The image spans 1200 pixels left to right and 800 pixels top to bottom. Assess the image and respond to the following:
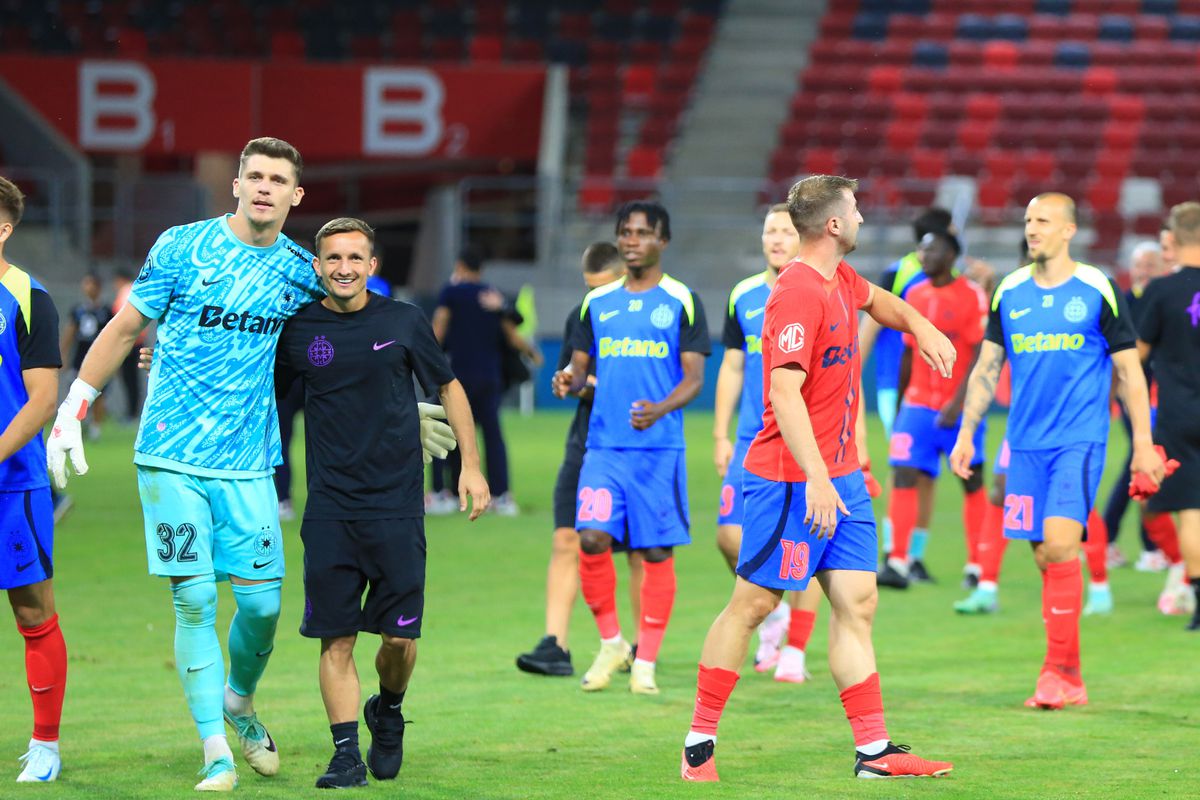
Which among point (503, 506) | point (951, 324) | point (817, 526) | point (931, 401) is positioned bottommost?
point (503, 506)

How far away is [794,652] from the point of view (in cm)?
814

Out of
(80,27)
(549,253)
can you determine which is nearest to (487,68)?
(549,253)

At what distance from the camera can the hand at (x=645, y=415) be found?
7.89 metres

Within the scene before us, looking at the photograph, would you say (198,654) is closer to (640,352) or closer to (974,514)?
(640,352)

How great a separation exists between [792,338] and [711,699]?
1282mm

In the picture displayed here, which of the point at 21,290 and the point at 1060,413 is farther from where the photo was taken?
the point at 1060,413

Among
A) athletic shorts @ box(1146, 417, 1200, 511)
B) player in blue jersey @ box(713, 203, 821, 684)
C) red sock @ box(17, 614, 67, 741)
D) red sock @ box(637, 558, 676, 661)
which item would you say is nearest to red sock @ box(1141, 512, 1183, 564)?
athletic shorts @ box(1146, 417, 1200, 511)

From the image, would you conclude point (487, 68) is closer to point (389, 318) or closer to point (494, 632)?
point (494, 632)

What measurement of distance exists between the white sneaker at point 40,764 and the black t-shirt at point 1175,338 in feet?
19.3

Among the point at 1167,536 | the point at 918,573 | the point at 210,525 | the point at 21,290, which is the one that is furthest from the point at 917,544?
the point at 21,290

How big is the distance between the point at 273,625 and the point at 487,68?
72.3 ft

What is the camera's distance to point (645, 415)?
7.90 m

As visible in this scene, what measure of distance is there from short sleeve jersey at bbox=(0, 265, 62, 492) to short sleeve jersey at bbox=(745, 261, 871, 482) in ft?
8.11

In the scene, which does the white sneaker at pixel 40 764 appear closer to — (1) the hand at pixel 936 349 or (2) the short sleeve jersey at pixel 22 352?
(2) the short sleeve jersey at pixel 22 352
